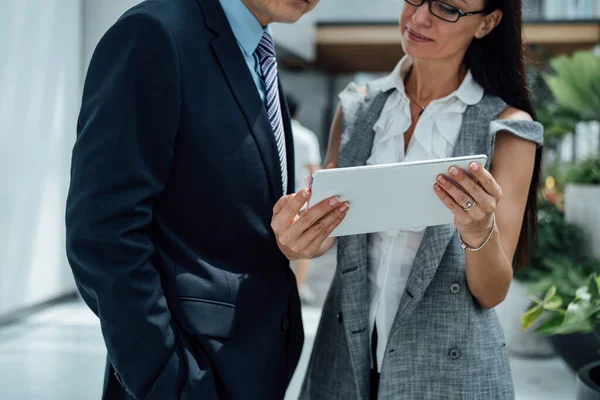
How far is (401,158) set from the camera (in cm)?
184

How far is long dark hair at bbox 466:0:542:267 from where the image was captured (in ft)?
6.00

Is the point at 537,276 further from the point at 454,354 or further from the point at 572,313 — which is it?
the point at 454,354

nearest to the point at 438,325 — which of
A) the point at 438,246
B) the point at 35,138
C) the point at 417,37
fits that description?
the point at 438,246

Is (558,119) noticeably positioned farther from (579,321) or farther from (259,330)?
(259,330)

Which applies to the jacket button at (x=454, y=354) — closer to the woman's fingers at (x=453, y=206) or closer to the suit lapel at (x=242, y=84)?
the woman's fingers at (x=453, y=206)

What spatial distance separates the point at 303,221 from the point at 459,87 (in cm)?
66

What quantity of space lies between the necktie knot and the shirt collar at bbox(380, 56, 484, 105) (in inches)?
16.3

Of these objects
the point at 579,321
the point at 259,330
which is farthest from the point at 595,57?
the point at 259,330

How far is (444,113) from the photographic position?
182 cm

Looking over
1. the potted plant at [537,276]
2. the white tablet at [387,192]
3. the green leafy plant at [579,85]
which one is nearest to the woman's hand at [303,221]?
the white tablet at [387,192]

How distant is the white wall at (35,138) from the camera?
15.9 ft

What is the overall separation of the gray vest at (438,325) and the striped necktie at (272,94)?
12.9 inches

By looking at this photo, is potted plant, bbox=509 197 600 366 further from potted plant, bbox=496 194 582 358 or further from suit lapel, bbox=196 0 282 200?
suit lapel, bbox=196 0 282 200

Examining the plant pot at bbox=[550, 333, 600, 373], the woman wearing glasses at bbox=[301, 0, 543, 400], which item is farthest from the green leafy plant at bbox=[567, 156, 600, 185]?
the woman wearing glasses at bbox=[301, 0, 543, 400]
